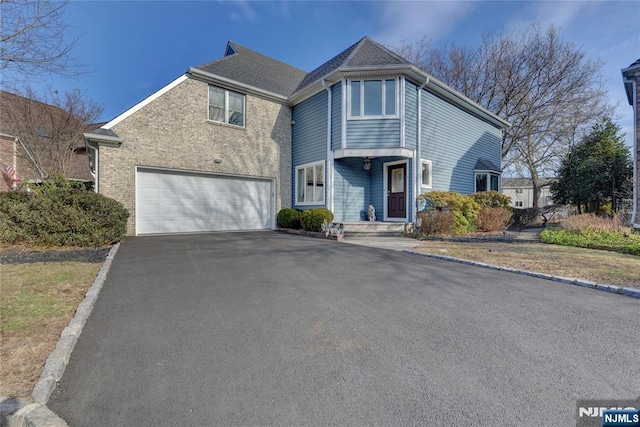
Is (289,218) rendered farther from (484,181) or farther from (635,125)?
(635,125)

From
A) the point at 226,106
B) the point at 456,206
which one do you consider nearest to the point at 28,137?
the point at 226,106

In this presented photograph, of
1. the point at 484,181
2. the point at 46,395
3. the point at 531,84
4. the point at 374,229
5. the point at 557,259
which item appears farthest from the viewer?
the point at 531,84

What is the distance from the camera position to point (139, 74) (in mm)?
16672

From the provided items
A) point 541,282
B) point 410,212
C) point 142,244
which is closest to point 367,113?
point 410,212

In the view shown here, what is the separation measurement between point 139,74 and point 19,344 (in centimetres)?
1881

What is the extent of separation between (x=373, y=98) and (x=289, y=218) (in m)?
5.84

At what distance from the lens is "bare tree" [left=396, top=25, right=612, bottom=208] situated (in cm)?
1828

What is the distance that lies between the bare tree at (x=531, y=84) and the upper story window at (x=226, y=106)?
17056 mm

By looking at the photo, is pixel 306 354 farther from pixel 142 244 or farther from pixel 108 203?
pixel 108 203

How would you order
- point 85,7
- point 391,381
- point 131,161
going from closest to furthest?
point 391,381 → point 85,7 → point 131,161

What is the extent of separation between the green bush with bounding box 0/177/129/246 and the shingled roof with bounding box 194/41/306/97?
21.7ft

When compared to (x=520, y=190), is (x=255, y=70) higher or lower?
higher

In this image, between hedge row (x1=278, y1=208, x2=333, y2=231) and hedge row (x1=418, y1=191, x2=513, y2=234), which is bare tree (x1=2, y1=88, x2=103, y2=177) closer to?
hedge row (x1=278, y1=208, x2=333, y2=231)

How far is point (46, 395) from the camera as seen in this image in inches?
74.8
